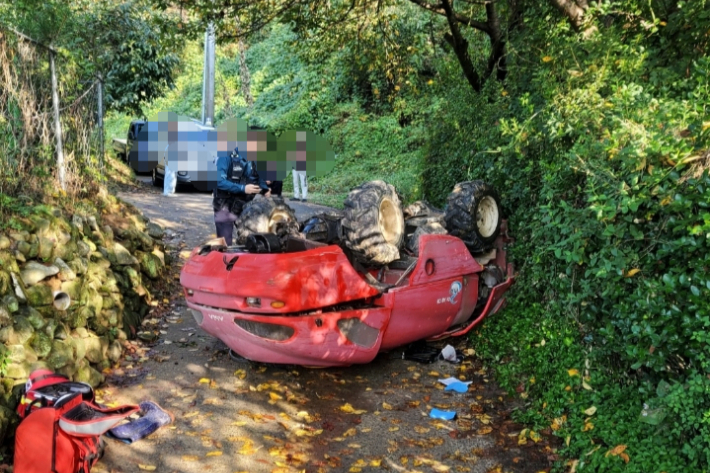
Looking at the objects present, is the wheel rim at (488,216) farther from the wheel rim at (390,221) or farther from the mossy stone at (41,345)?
the mossy stone at (41,345)

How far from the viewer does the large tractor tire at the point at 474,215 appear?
624 centimetres

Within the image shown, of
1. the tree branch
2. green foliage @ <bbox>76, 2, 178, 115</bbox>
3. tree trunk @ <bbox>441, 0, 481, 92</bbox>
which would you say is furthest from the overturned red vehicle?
green foliage @ <bbox>76, 2, 178, 115</bbox>

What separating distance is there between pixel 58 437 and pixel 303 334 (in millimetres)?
1822

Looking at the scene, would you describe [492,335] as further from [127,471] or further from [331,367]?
[127,471]

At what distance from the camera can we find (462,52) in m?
8.98

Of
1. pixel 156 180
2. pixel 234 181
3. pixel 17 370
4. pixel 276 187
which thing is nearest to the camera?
pixel 17 370

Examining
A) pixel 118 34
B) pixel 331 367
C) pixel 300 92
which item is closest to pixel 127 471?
pixel 331 367

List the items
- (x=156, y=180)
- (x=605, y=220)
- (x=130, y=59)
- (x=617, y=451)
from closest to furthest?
(x=617, y=451) < (x=605, y=220) < (x=130, y=59) < (x=156, y=180)

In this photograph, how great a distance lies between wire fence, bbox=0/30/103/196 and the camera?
573cm

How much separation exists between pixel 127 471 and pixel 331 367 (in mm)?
2128

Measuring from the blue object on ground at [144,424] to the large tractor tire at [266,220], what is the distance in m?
1.80

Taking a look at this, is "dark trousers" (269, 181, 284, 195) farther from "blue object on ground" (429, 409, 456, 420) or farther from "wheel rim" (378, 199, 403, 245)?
"blue object on ground" (429, 409, 456, 420)

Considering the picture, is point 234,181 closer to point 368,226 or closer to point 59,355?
point 368,226

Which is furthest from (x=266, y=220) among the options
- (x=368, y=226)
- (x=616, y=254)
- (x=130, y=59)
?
(x=130, y=59)
